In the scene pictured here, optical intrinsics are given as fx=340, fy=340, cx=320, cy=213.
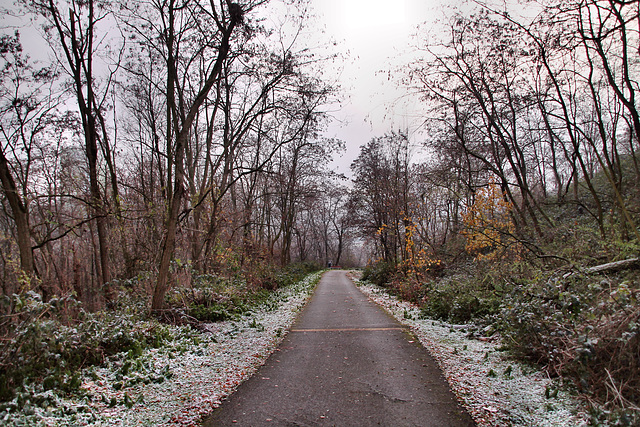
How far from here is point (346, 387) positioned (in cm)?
380

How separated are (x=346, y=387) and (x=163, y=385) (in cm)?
205

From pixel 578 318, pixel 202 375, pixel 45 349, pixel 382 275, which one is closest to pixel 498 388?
pixel 578 318

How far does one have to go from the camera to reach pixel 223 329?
6609 millimetres

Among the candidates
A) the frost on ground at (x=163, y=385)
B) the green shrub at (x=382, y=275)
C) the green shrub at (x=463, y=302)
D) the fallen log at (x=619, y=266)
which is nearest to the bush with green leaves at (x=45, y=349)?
the frost on ground at (x=163, y=385)

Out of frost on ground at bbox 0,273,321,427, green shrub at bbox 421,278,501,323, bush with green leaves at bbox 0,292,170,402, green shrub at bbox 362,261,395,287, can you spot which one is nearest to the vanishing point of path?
frost on ground at bbox 0,273,321,427

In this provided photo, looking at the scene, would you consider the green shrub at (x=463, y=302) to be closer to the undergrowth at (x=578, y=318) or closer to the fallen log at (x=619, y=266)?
the undergrowth at (x=578, y=318)

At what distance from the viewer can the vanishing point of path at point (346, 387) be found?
308cm

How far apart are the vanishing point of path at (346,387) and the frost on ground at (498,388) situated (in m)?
0.17

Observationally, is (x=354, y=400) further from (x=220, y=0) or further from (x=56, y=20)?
(x=56, y=20)

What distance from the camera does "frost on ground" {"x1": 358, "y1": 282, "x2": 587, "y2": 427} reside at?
292 cm

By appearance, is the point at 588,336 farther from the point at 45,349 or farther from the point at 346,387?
the point at 45,349

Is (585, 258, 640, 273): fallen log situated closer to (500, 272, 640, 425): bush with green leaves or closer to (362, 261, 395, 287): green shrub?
(500, 272, 640, 425): bush with green leaves

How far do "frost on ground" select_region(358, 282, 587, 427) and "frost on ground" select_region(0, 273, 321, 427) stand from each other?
251cm

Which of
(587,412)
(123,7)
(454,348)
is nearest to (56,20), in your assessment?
(123,7)
